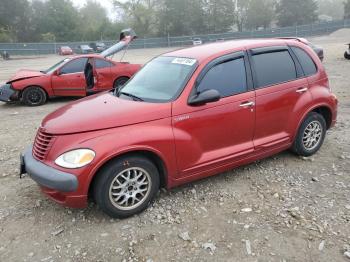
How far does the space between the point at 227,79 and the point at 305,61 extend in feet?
4.70

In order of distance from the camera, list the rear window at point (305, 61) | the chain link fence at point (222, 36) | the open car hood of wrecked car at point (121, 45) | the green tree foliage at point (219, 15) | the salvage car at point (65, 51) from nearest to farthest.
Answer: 1. the rear window at point (305, 61)
2. the open car hood of wrecked car at point (121, 45)
3. the salvage car at point (65, 51)
4. the chain link fence at point (222, 36)
5. the green tree foliage at point (219, 15)

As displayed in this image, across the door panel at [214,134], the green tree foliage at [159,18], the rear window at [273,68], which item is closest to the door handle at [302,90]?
the rear window at [273,68]

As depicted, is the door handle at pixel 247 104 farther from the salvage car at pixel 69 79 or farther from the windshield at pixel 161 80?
the salvage car at pixel 69 79

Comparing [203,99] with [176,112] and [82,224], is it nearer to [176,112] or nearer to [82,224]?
[176,112]

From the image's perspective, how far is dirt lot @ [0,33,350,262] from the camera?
340 cm

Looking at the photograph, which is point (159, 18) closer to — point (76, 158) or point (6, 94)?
point (6, 94)

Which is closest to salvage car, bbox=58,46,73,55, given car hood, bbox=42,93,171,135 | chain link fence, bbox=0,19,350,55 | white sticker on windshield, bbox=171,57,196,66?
chain link fence, bbox=0,19,350,55

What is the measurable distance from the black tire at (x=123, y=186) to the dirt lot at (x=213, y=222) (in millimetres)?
132

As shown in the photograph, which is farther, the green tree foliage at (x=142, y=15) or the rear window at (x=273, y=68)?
the green tree foliage at (x=142, y=15)

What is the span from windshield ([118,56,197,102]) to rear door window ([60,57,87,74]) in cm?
608

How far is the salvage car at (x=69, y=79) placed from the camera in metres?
10.1

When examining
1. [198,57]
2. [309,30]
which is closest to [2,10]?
[309,30]

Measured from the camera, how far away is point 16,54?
46000 mm

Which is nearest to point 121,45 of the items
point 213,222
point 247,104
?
point 247,104
